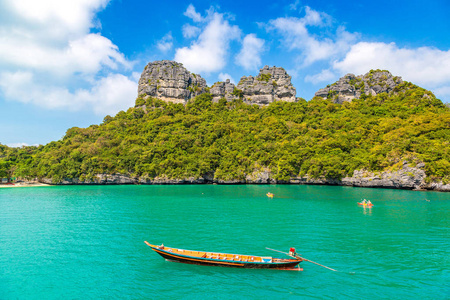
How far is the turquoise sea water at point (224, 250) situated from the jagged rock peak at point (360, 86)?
8473cm

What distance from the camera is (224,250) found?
17281 mm

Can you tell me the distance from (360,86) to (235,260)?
377ft

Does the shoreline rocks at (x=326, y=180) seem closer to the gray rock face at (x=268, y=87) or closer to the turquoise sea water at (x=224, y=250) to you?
the turquoise sea water at (x=224, y=250)

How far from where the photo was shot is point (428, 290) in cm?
1242

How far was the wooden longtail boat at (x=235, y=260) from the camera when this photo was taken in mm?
14195

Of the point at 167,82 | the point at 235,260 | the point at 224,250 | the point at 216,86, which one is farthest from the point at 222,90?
the point at 235,260

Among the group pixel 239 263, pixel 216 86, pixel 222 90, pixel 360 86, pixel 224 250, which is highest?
pixel 216 86

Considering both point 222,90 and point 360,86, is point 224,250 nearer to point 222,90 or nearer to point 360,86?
point 222,90

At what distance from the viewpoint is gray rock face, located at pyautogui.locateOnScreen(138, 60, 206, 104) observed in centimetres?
11394

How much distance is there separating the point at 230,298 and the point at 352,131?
7600cm

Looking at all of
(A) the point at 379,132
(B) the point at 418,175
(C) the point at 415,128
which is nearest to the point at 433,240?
(B) the point at 418,175

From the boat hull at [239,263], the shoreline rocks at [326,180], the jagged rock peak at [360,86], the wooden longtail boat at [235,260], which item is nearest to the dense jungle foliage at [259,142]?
the shoreline rocks at [326,180]

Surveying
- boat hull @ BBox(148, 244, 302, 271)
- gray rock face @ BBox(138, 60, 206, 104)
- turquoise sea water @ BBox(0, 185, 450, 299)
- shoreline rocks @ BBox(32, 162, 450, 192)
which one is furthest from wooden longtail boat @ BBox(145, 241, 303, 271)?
gray rock face @ BBox(138, 60, 206, 104)

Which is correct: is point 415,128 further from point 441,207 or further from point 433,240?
point 433,240
